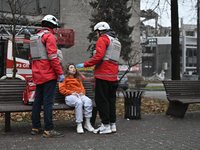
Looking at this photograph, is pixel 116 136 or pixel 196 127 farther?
pixel 196 127

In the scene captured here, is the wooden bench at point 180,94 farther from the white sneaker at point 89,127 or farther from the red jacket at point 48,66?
the red jacket at point 48,66

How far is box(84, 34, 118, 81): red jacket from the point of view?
469 cm

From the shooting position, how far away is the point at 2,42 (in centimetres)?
1396

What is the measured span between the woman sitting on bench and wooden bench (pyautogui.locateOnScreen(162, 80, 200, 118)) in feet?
7.99

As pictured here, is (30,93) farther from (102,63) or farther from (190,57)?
(190,57)

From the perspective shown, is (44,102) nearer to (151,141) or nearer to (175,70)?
(151,141)

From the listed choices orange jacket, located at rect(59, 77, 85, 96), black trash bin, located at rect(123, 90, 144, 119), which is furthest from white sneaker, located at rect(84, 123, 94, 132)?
black trash bin, located at rect(123, 90, 144, 119)

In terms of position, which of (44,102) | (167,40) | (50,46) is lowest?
(44,102)

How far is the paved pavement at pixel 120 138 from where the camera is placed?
3959mm

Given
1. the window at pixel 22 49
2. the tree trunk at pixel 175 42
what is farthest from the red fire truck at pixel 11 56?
the tree trunk at pixel 175 42

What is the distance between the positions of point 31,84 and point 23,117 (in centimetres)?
217

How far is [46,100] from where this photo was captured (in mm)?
4488

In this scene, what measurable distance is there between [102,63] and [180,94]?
2982 mm

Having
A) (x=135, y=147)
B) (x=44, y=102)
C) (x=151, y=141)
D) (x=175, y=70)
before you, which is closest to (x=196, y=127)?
(x=151, y=141)
